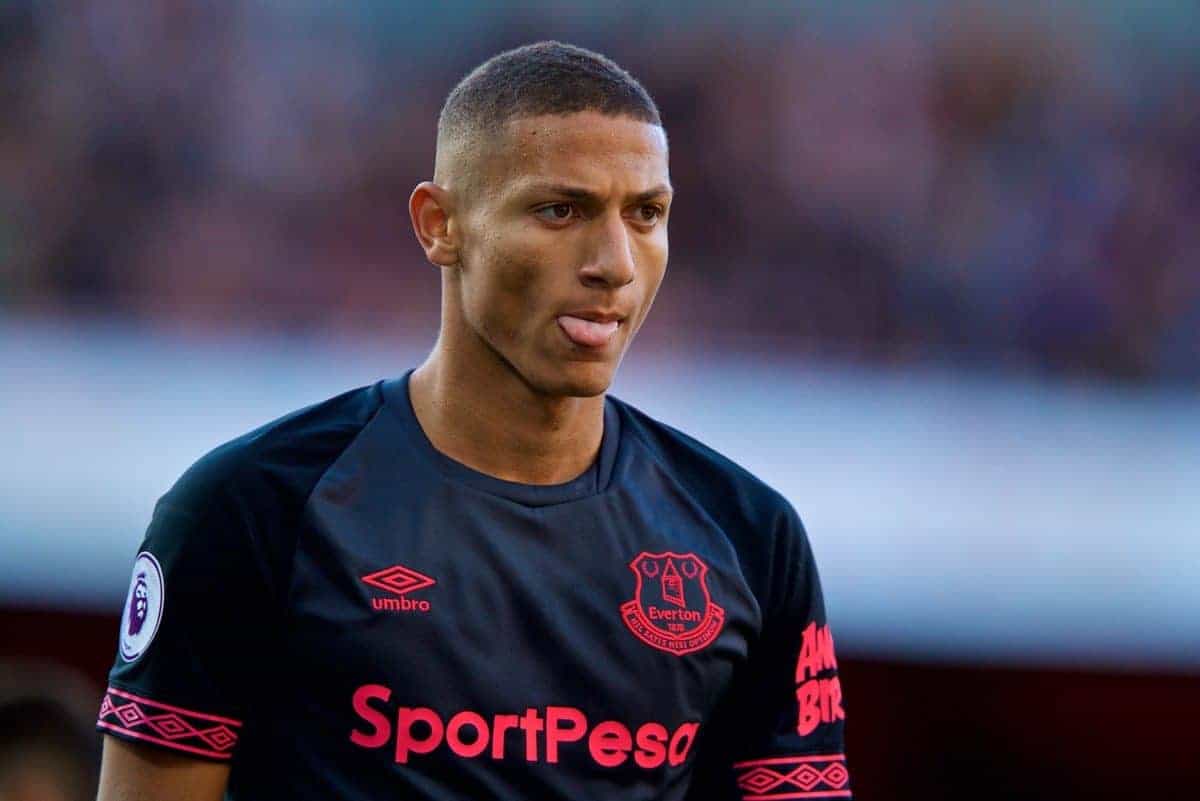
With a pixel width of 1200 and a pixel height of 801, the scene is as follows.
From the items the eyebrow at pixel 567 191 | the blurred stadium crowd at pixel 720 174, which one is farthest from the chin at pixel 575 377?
the blurred stadium crowd at pixel 720 174

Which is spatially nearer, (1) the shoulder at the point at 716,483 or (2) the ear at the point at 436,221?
(2) the ear at the point at 436,221

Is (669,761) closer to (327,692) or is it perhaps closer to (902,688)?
(327,692)

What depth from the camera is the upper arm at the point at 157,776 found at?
2361 mm

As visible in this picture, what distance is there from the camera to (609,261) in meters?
2.38

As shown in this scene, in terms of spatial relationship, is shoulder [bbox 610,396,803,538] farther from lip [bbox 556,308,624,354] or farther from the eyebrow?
the eyebrow

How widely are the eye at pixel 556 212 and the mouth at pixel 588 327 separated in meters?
0.14

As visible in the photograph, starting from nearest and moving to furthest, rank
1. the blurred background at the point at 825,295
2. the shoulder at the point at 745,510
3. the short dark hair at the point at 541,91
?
the short dark hair at the point at 541,91 → the shoulder at the point at 745,510 → the blurred background at the point at 825,295

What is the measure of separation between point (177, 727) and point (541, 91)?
1.02m

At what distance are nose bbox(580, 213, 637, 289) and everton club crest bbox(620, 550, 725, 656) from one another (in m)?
0.44

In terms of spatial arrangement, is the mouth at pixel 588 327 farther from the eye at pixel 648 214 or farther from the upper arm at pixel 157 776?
the upper arm at pixel 157 776

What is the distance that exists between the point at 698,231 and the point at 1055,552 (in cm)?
185

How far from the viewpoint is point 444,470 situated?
2.53m

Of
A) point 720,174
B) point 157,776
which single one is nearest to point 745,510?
point 157,776

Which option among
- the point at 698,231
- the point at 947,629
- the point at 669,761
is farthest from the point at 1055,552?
the point at 669,761
